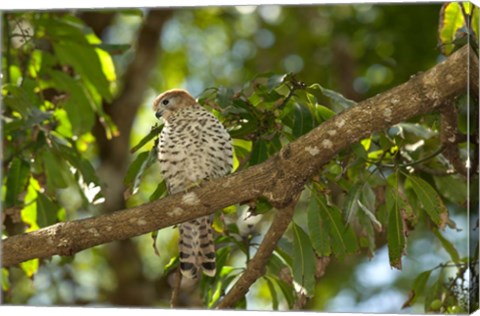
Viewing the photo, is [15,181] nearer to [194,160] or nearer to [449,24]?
[194,160]

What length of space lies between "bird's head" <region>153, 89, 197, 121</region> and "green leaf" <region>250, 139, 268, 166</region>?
1.09 ft

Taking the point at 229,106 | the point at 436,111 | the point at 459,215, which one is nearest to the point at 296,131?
the point at 229,106

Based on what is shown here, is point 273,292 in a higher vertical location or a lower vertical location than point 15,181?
lower

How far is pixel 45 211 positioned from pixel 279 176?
4.89ft

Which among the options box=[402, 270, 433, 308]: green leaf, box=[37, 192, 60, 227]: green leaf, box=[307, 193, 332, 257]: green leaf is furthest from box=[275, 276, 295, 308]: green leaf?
box=[37, 192, 60, 227]: green leaf

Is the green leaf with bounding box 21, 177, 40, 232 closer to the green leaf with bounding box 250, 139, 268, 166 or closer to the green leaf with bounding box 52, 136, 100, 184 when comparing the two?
the green leaf with bounding box 52, 136, 100, 184

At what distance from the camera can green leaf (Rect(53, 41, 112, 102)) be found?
196 inches

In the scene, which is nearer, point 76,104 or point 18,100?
point 18,100

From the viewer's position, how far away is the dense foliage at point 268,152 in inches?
155

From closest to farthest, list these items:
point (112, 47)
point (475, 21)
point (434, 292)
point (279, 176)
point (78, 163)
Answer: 1. point (279, 176)
2. point (475, 21)
3. point (434, 292)
4. point (78, 163)
5. point (112, 47)

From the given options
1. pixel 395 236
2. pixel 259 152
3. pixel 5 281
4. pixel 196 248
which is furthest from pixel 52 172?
pixel 395 236

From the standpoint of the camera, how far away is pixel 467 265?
3.80 m

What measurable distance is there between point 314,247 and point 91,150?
2.57 metres

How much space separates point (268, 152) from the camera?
160 inches
